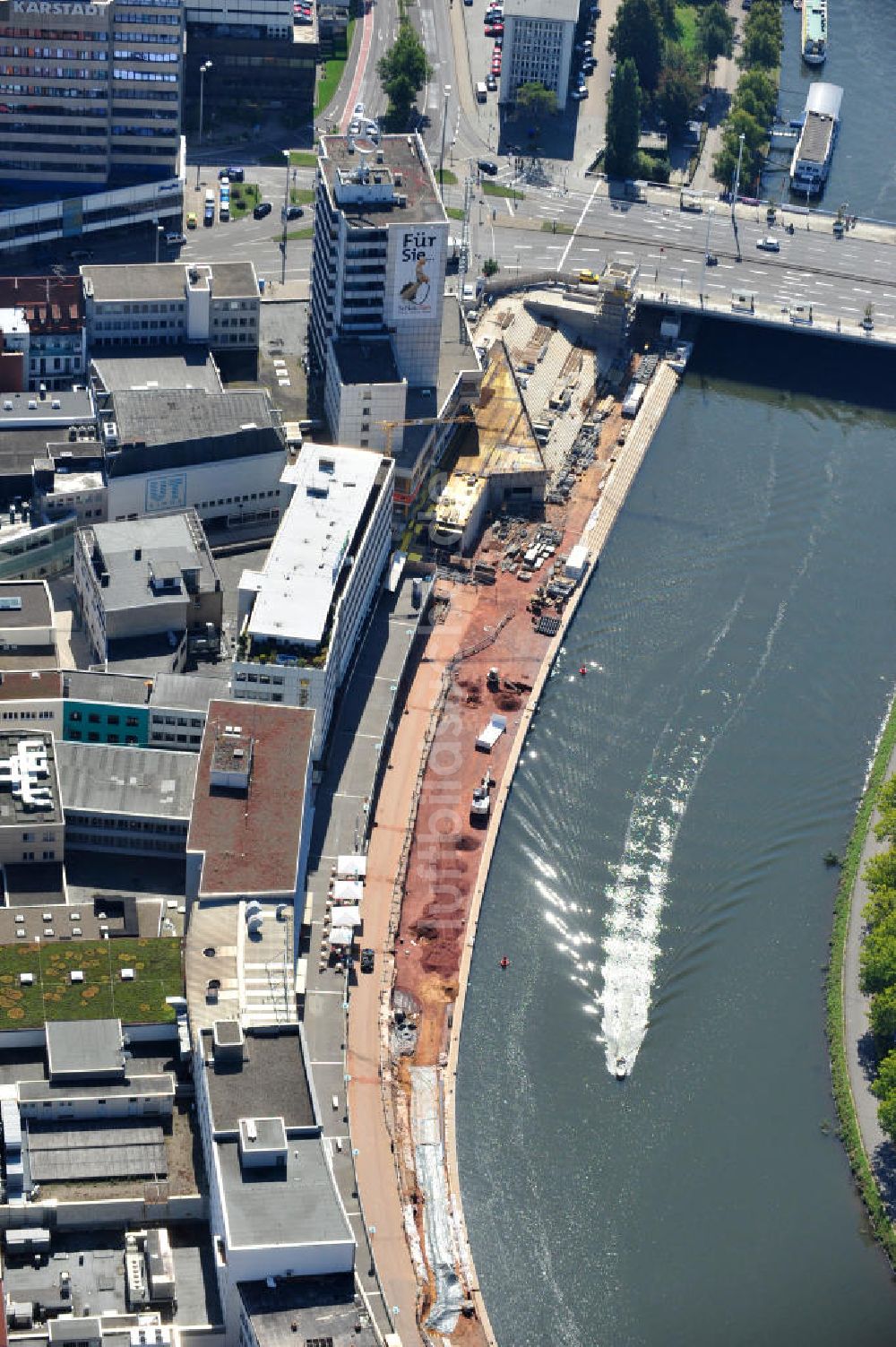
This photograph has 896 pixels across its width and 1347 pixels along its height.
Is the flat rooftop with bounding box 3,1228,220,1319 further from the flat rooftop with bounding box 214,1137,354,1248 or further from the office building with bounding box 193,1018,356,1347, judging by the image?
the flat rooftop with bounding box 214,1137,354,1248

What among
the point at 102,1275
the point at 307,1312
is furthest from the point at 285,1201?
the point at 102,1275

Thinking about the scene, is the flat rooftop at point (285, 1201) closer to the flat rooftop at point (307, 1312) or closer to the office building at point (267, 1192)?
the office building at point (267, 1192)

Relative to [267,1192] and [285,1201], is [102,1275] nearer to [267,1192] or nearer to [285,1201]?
[267,1192]

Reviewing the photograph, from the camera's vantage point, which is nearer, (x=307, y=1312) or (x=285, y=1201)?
(x=307, y=1312)

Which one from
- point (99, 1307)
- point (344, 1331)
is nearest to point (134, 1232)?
point (99, 1307)

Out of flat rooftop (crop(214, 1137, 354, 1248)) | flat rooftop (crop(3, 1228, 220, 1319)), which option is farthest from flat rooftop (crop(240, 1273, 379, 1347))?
flat rooftop (crop(3, 1228, 220, 1319))

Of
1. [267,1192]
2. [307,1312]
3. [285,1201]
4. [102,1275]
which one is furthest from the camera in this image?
[102,1275]

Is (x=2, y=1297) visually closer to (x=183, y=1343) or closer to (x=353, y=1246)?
(x=183, y=1343)
